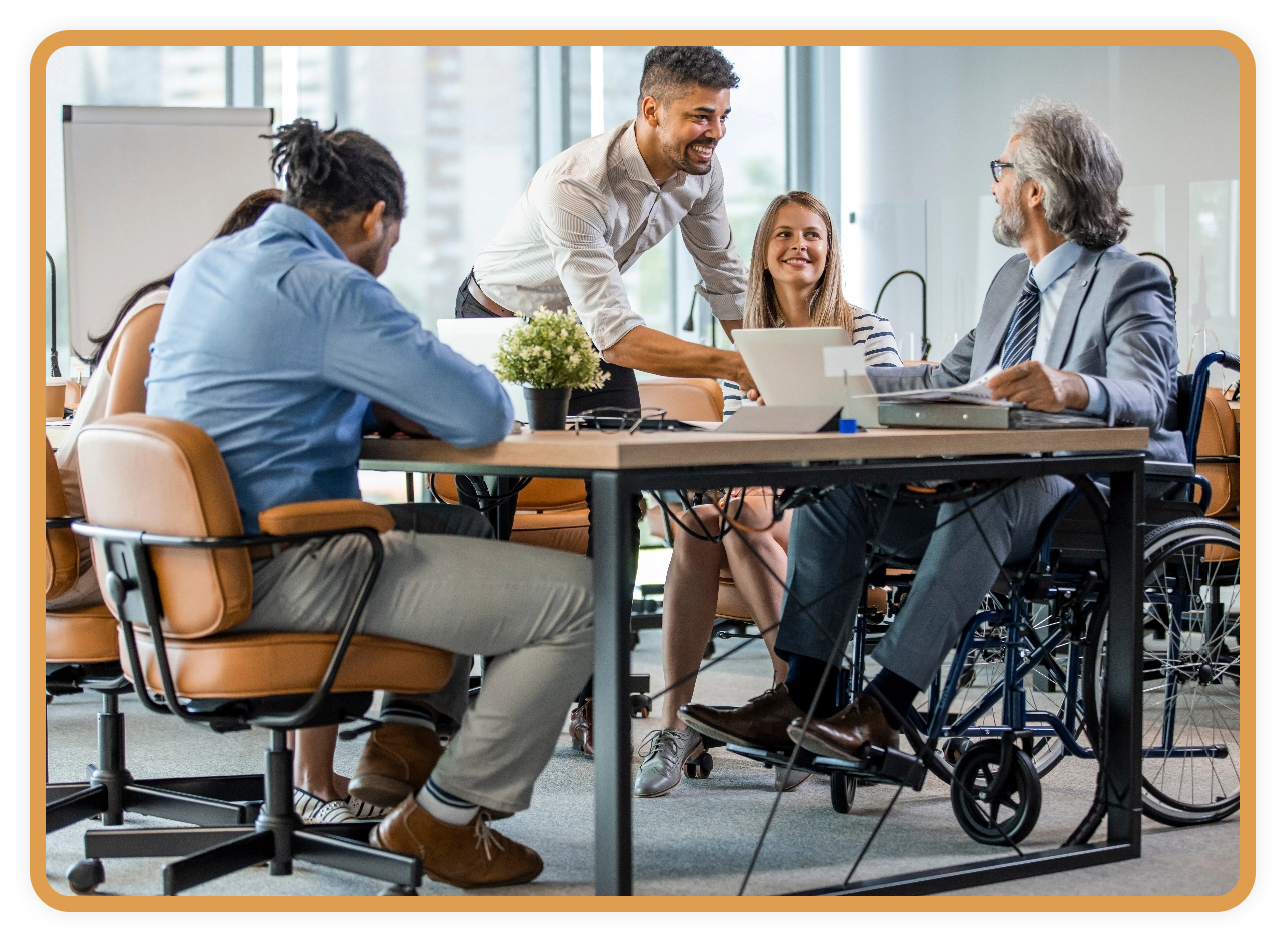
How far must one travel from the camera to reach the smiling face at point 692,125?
3248 mm

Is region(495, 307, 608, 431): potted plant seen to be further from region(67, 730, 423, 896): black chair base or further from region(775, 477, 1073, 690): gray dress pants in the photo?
region(67, 730, 423, 896): black chair base

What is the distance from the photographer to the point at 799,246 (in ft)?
10.8

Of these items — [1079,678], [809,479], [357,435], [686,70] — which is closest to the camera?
[809,479]

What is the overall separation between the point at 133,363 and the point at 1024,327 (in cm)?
160

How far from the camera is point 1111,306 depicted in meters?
2.59

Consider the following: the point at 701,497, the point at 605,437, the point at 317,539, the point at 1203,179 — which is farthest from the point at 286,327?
the point at 1203,179

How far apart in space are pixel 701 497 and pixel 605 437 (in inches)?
44.8

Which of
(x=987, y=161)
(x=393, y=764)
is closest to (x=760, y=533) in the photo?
(x=393, y=764)

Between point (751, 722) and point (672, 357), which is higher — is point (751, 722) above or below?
below

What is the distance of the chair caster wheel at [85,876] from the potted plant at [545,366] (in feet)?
3.17

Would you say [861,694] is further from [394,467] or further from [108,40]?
[108,40]

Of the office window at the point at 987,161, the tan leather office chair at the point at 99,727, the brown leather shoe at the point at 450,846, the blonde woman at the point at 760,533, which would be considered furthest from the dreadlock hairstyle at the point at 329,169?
the office window at the point at 987,161

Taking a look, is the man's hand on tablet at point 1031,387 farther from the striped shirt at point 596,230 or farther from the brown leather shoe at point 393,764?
the brown leather shoe at point 393,764

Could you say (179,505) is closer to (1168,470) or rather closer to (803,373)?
(803,373)
